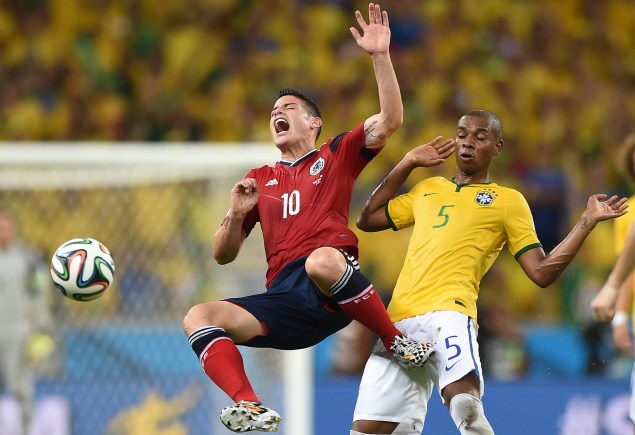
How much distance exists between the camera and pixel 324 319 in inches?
198

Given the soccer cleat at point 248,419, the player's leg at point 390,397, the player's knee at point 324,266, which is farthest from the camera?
the player's leg at point 390,397

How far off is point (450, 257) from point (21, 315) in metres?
4.88

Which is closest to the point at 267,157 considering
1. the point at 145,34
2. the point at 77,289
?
the point at 77,289

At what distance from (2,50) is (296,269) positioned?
8.53 meters

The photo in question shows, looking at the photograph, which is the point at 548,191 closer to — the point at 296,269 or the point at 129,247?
the point at 129,247

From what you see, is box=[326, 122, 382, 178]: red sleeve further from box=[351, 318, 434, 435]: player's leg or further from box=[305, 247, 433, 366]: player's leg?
box=[351, 318, 434, 435]: player's leg

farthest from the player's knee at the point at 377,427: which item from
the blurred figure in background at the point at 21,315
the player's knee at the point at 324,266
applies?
the blurred figure in background at the point at 21,315

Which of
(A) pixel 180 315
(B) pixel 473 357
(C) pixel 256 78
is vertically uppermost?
(C) pixel 256 78

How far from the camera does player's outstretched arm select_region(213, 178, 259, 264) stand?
16.6 ft

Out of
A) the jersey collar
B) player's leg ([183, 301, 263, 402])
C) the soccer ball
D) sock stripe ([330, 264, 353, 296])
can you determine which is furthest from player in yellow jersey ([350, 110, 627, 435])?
the soccer ball

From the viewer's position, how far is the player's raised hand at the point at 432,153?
5.02 meters

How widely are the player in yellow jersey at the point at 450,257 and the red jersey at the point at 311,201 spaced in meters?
0.25

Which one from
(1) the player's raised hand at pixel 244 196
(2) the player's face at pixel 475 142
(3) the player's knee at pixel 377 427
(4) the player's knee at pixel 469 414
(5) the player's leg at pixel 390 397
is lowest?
(4) the player's knee at pixel 469 414

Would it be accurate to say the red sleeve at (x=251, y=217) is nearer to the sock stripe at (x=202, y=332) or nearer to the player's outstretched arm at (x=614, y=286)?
the sock stripe at (x=202, y=332)
